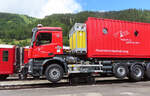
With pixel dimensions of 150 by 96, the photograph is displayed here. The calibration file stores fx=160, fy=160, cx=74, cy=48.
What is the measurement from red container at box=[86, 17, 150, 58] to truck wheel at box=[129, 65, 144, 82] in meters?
0.74

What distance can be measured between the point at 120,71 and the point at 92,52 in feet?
7.21

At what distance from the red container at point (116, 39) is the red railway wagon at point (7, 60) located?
6.64m

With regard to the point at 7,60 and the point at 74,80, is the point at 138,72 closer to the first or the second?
the point at 74,80

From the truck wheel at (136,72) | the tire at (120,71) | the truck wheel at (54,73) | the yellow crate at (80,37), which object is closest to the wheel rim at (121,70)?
the tire at (120,71)

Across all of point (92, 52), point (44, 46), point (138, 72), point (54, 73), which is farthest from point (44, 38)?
point (138, 72)

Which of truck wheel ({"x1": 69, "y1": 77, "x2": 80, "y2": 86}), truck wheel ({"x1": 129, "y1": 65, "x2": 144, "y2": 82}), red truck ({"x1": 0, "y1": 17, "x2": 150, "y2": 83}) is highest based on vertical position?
red truck ({"x1": 0, "y1": 17, "x2": 150, "y2": 83})

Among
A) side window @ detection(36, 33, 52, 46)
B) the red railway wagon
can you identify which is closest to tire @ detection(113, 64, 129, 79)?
side window @ detection(36, 33, 52, 46)

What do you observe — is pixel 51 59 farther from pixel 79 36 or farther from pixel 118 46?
pixel 118 46

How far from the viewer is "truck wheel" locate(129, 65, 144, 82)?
10346 mm

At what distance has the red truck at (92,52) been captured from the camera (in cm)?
927

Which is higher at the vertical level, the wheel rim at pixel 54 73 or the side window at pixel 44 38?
the side window at pixel 44 38

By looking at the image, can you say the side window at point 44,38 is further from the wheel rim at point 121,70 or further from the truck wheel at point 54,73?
the wheel rim at point 121,70

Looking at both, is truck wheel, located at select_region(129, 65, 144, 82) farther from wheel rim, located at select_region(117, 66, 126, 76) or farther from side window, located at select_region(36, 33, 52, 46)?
side window, located at select_region(36, 33, 52, 46)

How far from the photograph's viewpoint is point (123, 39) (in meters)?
10.4
